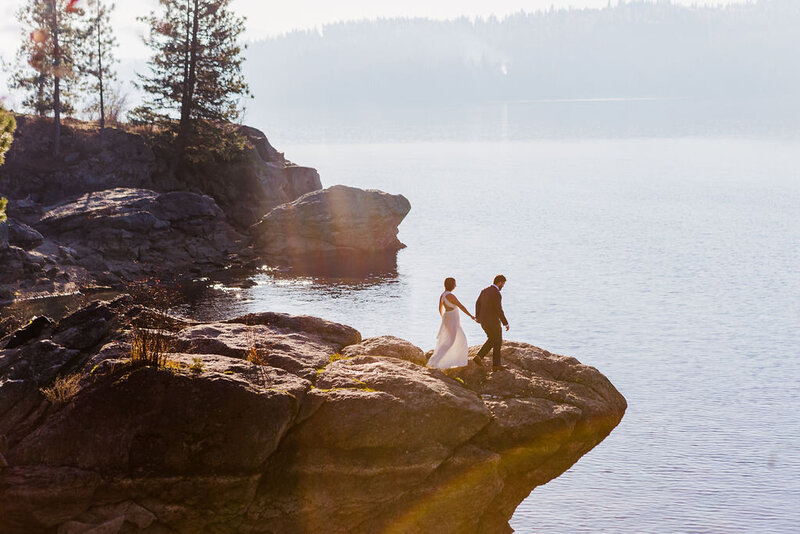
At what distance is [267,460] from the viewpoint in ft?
56.0

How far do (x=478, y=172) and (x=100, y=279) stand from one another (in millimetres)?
100503

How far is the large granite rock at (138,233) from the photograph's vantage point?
51.3m

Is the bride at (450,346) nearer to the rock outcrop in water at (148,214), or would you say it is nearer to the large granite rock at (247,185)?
the rock outcrop in water at (148,214)

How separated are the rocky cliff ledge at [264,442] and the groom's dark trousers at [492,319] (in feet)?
3.32

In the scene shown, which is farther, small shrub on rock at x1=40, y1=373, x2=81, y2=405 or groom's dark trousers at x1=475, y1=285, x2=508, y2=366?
groom's dark trousers at x1=475, y1=285, x2=508, y2=366

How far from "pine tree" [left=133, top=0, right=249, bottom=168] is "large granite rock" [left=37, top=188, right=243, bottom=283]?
827 centimetres

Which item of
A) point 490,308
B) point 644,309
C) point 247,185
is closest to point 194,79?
point 247,185

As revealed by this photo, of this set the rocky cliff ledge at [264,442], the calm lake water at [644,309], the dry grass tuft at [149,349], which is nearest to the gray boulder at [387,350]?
the rocky cliff ledge at [264,442]


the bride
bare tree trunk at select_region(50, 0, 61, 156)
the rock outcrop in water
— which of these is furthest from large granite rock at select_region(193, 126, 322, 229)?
the bride

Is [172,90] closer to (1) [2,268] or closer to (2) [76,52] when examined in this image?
(2) [76,52]

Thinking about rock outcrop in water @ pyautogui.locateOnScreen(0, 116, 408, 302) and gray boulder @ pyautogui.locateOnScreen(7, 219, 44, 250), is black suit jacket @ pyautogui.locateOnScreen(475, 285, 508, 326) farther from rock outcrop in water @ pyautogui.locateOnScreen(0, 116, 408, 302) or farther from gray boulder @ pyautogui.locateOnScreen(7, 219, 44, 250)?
gray boulder @ pyautogui.locateOnScreen(7, 219, 44, 250)

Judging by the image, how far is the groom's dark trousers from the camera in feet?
65.4

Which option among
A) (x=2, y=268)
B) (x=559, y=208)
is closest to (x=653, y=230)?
(x=559, y=208)

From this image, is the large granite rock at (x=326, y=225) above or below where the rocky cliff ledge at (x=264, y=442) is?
above
